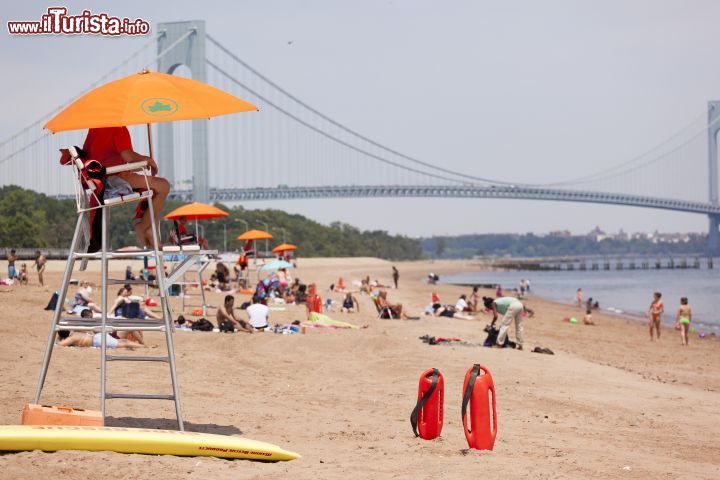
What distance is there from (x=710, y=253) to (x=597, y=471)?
11309cm

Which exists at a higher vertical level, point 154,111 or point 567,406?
point 154,111

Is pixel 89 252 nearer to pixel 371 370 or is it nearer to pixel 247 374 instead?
pixel 247 374

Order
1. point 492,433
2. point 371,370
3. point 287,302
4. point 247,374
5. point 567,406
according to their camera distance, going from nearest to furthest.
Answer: point 492,433, point 567,406, point 247,374, point 371,370, point 287,302

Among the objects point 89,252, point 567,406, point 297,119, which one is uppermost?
point 297,119

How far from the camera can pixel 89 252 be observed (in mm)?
5684

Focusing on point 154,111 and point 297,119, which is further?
point 297,119

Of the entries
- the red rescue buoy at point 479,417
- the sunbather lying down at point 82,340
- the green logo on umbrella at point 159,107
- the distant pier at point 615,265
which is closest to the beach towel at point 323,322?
the sunbather lying down at point 82,340

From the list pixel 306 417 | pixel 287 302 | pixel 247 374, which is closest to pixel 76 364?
pixel 247 374

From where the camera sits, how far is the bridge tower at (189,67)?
6488 cm

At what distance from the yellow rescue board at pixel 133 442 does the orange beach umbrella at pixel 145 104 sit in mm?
1726

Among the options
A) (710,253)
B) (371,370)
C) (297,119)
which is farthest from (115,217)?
(710,253)

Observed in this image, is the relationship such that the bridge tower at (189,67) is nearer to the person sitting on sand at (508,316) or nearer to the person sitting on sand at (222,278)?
the person sitting on sand at (222,278)

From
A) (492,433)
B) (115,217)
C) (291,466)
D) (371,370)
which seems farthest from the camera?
(115,217)

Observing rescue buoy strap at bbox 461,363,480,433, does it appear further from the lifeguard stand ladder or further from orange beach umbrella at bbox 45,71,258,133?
orange beach umbrella at bbox 45,71,258,133
